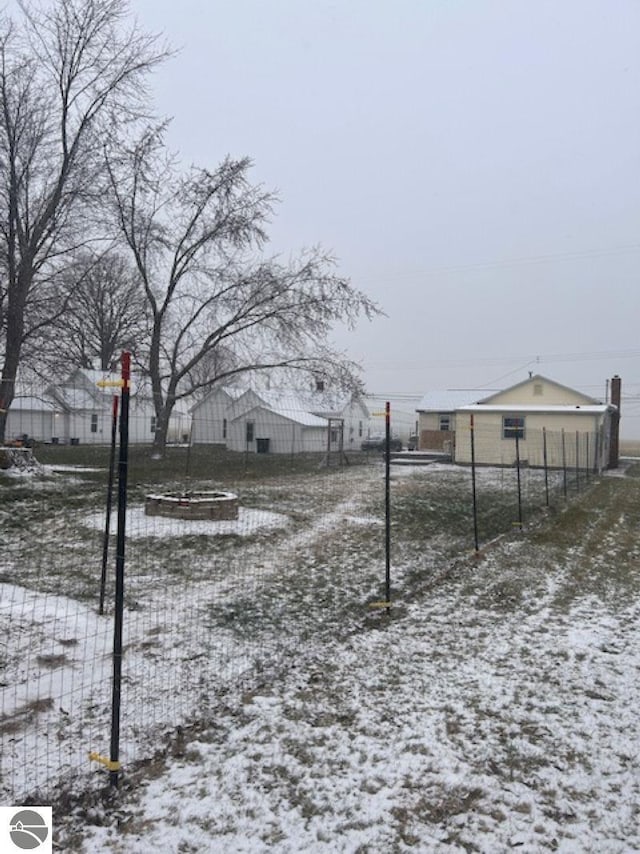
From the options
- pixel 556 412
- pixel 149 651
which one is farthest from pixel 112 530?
pixel 556 412

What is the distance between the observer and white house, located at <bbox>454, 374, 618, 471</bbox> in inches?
948

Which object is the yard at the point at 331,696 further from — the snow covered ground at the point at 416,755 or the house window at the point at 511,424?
the house window at the point at 511,424

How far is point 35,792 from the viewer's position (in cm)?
270

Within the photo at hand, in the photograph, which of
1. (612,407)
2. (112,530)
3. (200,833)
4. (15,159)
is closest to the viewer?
(200,833)

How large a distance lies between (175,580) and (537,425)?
2225 cm

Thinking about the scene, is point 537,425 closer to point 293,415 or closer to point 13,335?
point 293,415

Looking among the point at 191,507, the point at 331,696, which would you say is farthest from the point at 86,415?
the point at 331,696

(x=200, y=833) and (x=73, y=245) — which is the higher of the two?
(x=73, y=245)

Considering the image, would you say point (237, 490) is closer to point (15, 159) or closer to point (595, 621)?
point (595, 621)

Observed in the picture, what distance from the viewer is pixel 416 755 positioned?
3.09 m

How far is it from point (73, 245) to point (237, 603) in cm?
1854

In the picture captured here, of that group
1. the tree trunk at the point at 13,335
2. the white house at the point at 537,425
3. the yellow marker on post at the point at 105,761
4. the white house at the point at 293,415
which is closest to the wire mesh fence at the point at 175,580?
the yellow marker on post at the point at 105,761
